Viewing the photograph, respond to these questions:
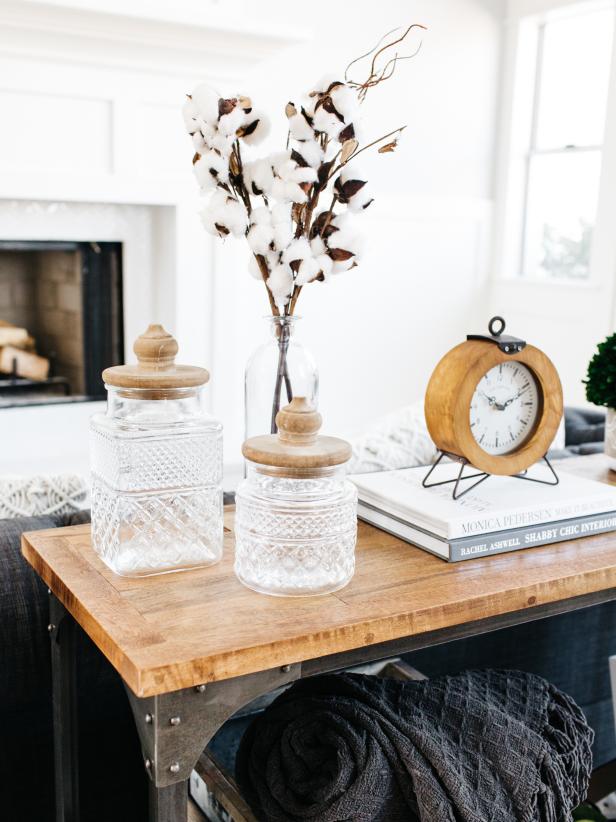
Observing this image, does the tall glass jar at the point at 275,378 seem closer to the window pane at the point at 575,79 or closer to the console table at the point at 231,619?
the console table at the point at 231,619

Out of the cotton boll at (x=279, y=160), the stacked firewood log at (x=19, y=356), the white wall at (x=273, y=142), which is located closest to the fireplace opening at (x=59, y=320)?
the stacked firewood log at (x=19, y=356)

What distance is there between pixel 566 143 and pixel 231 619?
4.32 meters

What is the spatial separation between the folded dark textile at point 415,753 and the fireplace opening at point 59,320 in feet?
9.99

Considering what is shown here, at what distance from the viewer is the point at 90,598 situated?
41.5 inches

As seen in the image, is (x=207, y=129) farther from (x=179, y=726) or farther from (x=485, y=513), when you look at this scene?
(x=179, y=726)

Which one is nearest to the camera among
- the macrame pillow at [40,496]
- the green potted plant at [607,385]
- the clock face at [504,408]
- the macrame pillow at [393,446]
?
the clock face at [504,408]

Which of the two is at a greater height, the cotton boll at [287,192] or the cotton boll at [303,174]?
the cotton boll at [303,174]

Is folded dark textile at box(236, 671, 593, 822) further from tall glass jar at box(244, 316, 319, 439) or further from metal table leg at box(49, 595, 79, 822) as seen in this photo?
tall glass jar at box(244, 316, 319, 439)

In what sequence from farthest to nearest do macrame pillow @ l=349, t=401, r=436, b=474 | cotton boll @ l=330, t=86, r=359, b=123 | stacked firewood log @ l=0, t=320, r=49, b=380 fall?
stacked firewood log @ l=0, t=320, r=49, b=380, macrame pillow @ l=349, t=401, r=436, b=474, cotton boll @ l=330, t=86, r=359, b=123

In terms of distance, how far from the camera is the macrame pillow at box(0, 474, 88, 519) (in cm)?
156

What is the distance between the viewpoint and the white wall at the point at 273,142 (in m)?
3.61

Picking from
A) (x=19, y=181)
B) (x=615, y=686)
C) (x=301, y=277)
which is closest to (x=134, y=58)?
(x=19, y=181)

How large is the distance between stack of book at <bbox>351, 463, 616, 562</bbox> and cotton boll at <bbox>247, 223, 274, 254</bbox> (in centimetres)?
38

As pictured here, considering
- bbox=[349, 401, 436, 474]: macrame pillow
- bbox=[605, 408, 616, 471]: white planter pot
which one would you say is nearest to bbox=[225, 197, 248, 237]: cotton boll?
bbox=[349, 401, 436, 474]: macrame pillow
